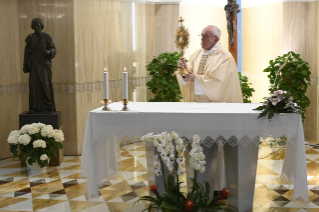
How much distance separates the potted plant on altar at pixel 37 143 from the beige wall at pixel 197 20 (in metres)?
3.95

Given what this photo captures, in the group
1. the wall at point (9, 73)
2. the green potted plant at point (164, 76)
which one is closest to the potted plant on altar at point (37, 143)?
the wall at point (9, 73)

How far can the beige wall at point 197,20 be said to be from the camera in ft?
29.6

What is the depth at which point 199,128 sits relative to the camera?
4.14m

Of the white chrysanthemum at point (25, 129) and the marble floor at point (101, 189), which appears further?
the white chrysanthemum at point (25, 129)

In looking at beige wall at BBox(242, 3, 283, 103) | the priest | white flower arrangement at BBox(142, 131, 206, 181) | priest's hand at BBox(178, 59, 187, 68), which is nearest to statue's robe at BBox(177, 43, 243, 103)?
the priest

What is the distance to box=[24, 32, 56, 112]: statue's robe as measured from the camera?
641 centimetres

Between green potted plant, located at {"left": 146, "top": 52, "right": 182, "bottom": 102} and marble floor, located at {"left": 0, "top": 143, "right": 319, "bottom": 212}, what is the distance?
1503 mm

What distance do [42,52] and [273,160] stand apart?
3.99 meters

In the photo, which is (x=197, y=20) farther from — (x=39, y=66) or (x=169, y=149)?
(x=169, y=149)

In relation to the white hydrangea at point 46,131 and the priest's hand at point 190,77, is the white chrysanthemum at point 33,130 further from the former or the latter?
the priest's hand at point 190,77

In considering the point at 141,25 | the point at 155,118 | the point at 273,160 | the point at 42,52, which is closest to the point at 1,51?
the point at 42,52

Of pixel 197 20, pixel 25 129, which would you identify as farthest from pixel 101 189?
pixel 197 20

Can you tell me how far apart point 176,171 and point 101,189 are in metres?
1.73

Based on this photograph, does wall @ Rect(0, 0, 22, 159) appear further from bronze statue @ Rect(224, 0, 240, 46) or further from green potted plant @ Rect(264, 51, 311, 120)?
green potted plant @ Rect(264, 51, 311, 120)
